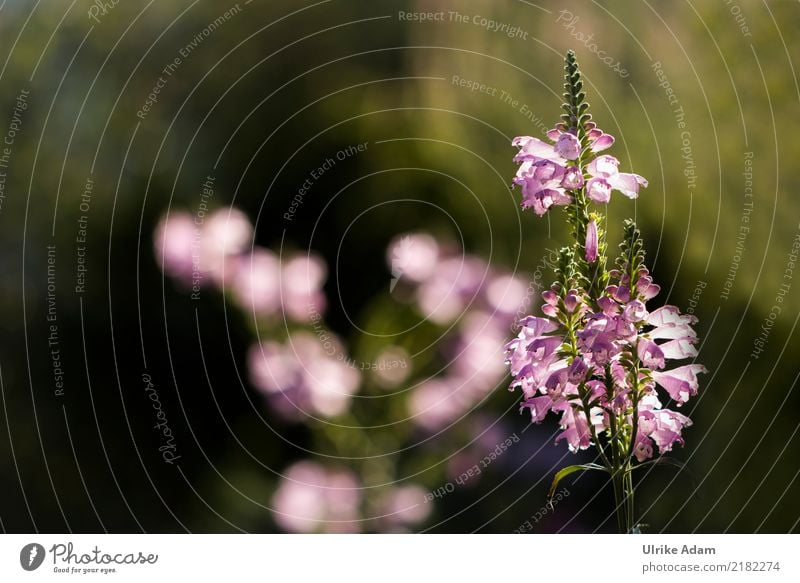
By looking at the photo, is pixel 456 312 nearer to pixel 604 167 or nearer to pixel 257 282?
pixel 257 282

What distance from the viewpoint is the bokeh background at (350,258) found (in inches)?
48.5

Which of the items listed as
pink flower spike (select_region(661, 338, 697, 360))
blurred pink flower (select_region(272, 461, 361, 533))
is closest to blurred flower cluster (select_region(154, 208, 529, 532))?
blurred pink flower (select_region(272, 461, 361, 533))

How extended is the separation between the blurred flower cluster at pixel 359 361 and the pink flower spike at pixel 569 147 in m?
0.50

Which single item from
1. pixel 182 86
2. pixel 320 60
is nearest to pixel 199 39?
pixel 182 86

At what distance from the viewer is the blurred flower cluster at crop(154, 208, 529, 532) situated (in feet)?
3.94

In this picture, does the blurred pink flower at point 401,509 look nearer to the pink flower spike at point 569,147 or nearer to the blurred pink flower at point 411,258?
the blurred pink flower at point 411,258

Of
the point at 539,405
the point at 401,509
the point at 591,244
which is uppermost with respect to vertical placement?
the point at 591,244

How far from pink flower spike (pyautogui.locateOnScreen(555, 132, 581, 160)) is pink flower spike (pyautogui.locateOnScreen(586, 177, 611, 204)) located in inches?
1.4

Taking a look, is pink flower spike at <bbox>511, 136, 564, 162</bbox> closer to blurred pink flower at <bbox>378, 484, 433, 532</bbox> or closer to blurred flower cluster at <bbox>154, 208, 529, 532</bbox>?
blurred flower cluster at <bbox>154, 208, 529, 532</bbox>

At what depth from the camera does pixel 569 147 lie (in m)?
0.74

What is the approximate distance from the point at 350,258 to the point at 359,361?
0.57ft

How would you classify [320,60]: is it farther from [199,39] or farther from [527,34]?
[527,34]

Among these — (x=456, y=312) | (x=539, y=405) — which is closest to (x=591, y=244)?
(x=539, y=405)

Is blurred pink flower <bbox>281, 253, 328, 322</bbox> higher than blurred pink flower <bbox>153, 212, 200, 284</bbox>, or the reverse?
blurred pink flower <bbox>153, 212, 200, 284</bbox>
